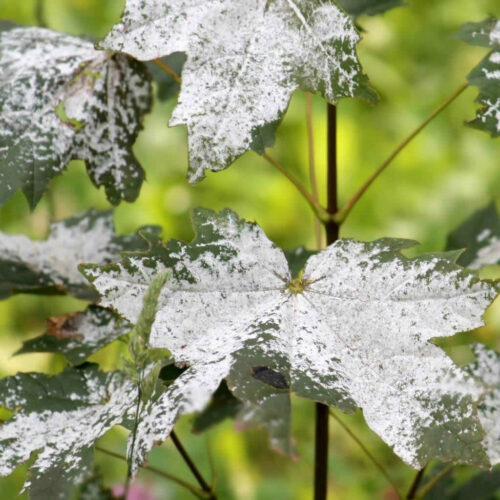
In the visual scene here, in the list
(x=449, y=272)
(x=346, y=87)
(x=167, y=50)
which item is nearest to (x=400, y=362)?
(x=449, y=272)

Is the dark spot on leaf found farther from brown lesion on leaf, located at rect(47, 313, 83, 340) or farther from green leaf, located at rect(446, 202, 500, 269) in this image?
green leaf, located at rect(446, 202, 500, 269)

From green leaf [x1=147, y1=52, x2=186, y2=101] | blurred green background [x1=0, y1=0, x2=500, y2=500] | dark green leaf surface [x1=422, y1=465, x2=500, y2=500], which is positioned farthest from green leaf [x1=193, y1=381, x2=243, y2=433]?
blurred green background [x1=0, y1=0, x2=500, y2=500]

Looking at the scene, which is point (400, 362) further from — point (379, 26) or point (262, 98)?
point (379, 26)

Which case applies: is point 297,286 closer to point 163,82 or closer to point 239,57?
point 239,57

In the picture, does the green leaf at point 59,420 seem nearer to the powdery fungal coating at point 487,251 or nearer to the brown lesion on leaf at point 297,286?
the brown lesion on leaf at point 297,286

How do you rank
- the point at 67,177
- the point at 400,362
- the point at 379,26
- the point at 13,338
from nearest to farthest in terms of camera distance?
the point at 400,362 < the point at 13,338 < the point at 67,177 < the point at 379,26

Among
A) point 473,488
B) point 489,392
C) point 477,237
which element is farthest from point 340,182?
point 489,392
